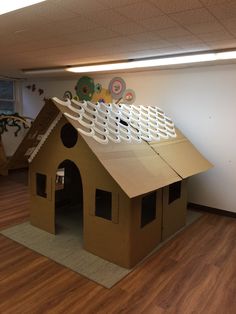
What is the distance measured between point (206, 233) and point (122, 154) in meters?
1.60

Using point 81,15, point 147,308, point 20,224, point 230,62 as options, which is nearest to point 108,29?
point 81,15

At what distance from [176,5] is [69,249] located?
2.41 meters

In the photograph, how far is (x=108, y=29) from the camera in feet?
7.50

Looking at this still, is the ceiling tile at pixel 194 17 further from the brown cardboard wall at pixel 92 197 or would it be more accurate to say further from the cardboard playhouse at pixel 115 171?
the brown cardboard wall at pixel 92 197

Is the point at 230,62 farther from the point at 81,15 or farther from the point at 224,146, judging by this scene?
the point at 81,15

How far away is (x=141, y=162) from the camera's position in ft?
8.63

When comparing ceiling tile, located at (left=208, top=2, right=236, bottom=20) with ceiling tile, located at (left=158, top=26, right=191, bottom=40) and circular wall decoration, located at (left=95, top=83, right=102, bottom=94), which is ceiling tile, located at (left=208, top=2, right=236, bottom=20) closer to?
ceiling tile, located at (left=158, top=26, right=191, bottom=40)

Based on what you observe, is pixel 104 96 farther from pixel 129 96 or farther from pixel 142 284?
pixel 142 284

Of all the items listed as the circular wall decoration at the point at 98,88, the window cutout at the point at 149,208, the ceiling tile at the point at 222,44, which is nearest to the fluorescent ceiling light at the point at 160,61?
the ceiling tile at the point at 222,44

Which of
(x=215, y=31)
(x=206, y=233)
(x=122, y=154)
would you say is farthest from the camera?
(x=206, y=233)

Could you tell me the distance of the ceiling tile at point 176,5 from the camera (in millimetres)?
1677

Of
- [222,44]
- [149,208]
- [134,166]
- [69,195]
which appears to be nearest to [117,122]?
[134,166]

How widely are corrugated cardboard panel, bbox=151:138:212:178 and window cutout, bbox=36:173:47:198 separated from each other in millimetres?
1395

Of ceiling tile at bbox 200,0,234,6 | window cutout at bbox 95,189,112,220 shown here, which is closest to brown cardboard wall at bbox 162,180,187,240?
window cutout at bbox 95,189,112,220
